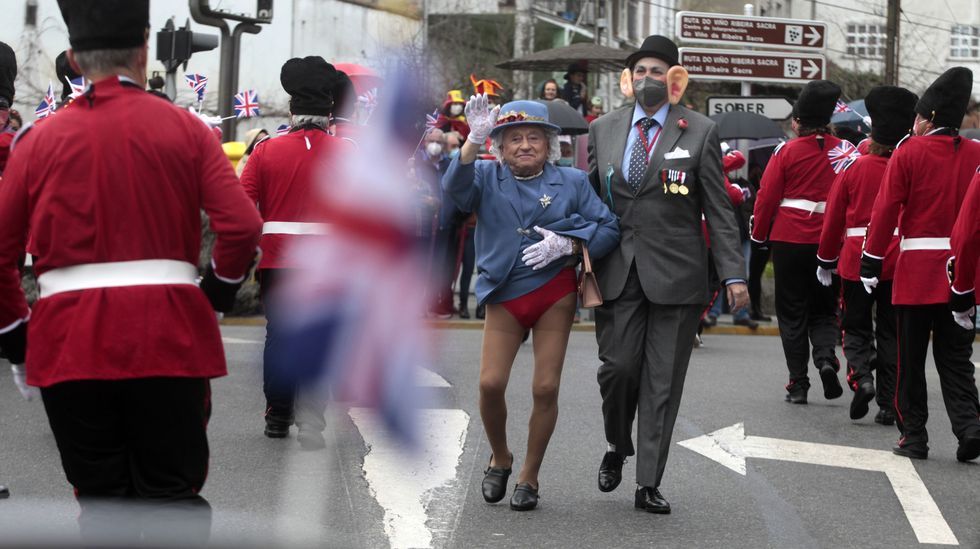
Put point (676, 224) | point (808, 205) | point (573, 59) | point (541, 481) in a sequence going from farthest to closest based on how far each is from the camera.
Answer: point (573, 59)
point (808, 205)
point (541, 481)
point (676, 224)

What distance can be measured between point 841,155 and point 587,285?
4140 mm

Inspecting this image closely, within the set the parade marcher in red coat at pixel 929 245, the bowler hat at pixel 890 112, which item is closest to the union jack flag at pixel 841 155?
the bowler hat at pixel 890 112

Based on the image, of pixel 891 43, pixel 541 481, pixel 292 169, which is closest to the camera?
pixel 541 481

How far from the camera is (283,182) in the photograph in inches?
308

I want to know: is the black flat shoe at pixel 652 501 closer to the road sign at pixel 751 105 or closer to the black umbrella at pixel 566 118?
the black umbrella at pixel 566 118

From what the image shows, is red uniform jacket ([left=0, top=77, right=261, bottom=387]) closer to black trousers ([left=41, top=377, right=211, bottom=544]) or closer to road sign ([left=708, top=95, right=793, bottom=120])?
black trousers ([left=41, top=377, right=211, bottom=544])

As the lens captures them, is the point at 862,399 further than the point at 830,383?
No

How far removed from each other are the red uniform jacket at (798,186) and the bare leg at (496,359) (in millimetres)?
4129

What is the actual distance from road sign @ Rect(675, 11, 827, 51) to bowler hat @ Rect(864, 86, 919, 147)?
29.5 ft

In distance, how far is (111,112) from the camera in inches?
166

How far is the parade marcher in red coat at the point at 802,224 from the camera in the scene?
34.0 feet

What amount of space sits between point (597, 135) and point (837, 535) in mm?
2017

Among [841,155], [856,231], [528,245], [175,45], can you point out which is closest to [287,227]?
[528,245]

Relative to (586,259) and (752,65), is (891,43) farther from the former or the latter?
(586,259)
